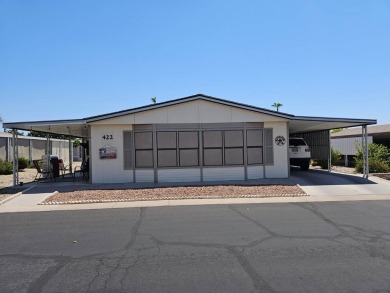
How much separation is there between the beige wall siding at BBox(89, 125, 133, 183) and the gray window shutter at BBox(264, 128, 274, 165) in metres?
5.97

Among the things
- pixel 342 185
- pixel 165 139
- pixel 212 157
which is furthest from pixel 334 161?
pixel 165 139

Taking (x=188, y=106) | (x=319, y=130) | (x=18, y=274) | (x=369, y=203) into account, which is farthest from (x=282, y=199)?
(x=319, y=130)

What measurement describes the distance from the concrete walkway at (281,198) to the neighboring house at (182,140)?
938 mm

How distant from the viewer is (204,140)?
15.6 m

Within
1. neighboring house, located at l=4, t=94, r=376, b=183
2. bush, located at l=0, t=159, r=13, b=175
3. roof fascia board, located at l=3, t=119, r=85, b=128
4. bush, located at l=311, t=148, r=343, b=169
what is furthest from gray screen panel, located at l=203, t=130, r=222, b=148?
bush, located at l=0, t=159, r=13, b=175

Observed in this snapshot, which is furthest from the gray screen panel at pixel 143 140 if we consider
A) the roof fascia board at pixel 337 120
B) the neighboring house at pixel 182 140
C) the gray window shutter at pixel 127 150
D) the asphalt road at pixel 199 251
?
the roof fascia board at pixel 337 120

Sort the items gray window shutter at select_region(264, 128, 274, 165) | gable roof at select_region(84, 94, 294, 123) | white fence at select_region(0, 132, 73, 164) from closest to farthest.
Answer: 1. gable roof at select_region(84, 94, 294, 123)
2. gray window shutter at select_region(264, 128, 274, 165)
3. white fence at select_region(0, 132, 73, 164)

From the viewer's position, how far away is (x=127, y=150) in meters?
15.4

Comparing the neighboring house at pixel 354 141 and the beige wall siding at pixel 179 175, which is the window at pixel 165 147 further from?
the neighboring house at pixel 354 141

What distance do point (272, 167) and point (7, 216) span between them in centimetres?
1065

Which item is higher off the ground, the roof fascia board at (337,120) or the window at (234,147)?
the roof fascia board at (337,120)

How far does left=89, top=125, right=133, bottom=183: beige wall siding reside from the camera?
50.2 ft

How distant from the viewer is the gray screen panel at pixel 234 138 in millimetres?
15625

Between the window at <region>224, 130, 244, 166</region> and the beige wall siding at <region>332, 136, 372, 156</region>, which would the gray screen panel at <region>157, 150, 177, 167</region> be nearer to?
the window at <region>224, 130, 244, 166</region>
